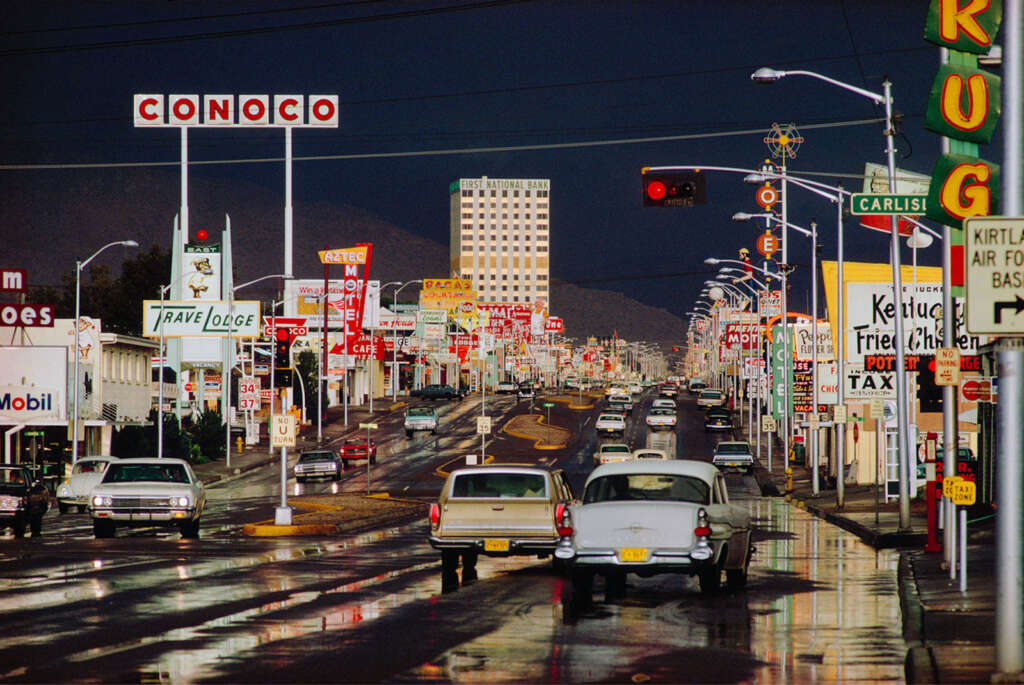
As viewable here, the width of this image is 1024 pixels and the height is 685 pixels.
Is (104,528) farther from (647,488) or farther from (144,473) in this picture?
→ (647,488)

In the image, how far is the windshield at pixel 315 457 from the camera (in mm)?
68875

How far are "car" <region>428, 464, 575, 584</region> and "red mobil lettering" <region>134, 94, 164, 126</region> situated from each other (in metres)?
61.6

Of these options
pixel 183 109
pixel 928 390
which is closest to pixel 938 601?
pixel 928 390

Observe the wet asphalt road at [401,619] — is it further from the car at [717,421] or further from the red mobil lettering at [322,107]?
the car at [717,421]

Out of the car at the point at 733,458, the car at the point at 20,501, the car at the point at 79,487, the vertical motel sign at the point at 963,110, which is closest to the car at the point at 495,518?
the vertical motel sign at the point at 963,110

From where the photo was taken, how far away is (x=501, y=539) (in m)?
23.0

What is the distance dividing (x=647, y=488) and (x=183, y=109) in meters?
64.8

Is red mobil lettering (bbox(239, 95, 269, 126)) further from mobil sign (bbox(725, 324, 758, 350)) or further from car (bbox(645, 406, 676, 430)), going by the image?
car (bbox(645, 406, 676, 430))

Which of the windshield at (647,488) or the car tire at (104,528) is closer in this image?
the windshield at (647,488)

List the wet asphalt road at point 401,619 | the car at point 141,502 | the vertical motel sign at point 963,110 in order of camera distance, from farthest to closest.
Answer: the car at point 141,502 < the vertical motel sign at point 963,110 < the wet asphalt road at point 401,619

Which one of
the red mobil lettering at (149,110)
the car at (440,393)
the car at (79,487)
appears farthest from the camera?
the car at (440,393)

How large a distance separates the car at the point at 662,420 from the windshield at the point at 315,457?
101 ft

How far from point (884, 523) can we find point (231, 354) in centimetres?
6482

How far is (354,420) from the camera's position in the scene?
364 feet
